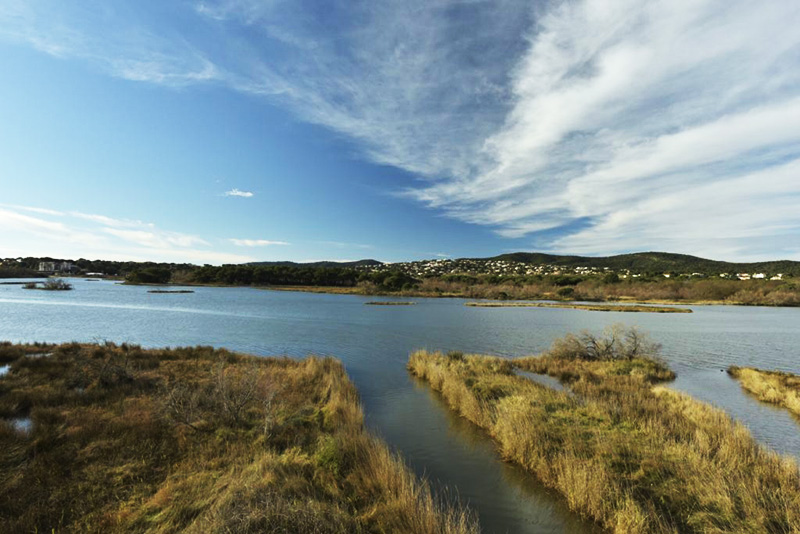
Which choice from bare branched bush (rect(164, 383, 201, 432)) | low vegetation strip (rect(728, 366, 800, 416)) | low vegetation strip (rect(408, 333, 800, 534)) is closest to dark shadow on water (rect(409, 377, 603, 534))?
low vegetation strip (rect(408, 333, 800, 534))

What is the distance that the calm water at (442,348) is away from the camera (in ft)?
31.3

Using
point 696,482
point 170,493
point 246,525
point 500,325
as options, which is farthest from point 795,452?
point 500,325

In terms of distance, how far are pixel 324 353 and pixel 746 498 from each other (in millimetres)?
23878

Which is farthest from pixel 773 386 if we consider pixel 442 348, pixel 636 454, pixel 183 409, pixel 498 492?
pixel 183 409

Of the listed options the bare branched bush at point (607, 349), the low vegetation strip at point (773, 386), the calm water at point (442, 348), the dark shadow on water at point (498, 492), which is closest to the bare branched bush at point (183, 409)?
the calm water at point (442, 348)

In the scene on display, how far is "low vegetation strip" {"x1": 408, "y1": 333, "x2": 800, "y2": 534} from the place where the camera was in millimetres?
7316

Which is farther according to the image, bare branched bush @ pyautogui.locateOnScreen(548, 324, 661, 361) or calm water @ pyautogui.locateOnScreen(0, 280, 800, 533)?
bare branched bush @ pyautogui.locateOnScreen(548, 324, 661, 361)

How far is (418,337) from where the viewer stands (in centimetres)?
3662

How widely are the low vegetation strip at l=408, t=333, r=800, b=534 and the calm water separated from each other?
751 millimetres

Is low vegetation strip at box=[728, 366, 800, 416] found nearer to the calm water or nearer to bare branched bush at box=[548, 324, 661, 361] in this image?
the calm water

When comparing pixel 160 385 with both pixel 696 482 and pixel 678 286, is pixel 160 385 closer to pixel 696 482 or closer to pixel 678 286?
pixel 696 482

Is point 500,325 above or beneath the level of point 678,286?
beneath

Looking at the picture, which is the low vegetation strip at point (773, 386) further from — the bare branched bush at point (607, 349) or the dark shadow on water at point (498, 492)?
the dark shadow on water at point (498, 492)

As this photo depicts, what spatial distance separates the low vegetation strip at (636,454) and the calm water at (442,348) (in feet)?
2.46
